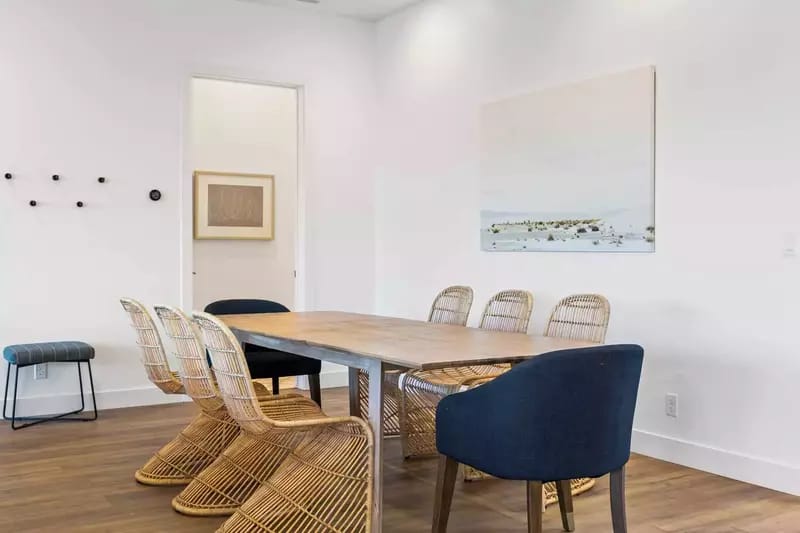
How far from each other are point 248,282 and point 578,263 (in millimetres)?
3764

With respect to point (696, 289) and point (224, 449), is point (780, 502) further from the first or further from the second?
point (224, 449)

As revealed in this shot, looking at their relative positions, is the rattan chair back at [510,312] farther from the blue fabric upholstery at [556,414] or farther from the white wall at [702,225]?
the blue fabric upholstery at [556,414]

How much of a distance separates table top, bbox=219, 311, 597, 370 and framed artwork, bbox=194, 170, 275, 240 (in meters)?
3.16

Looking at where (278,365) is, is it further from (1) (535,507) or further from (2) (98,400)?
(1) (535,507)

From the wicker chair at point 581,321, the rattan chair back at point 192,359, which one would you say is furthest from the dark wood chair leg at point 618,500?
the rattan chair back at point 192,359

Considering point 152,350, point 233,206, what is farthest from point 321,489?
point 233,206

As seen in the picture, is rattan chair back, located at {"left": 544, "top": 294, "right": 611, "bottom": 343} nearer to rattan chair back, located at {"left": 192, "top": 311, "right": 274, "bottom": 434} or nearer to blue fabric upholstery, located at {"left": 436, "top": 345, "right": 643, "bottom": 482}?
blue fabric upholstery, located at {"left": 436, "top": 345, "right": 643, "bottom": 482}

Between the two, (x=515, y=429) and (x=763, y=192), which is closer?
(x=515, y=429)

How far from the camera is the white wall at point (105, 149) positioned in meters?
5.49

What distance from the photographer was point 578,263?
4973 mm

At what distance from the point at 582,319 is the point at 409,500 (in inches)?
46.7

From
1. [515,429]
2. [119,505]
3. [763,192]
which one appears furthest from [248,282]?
[515,429]

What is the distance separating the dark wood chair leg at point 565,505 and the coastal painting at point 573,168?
66.8 inches

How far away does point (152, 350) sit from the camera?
155 inches
